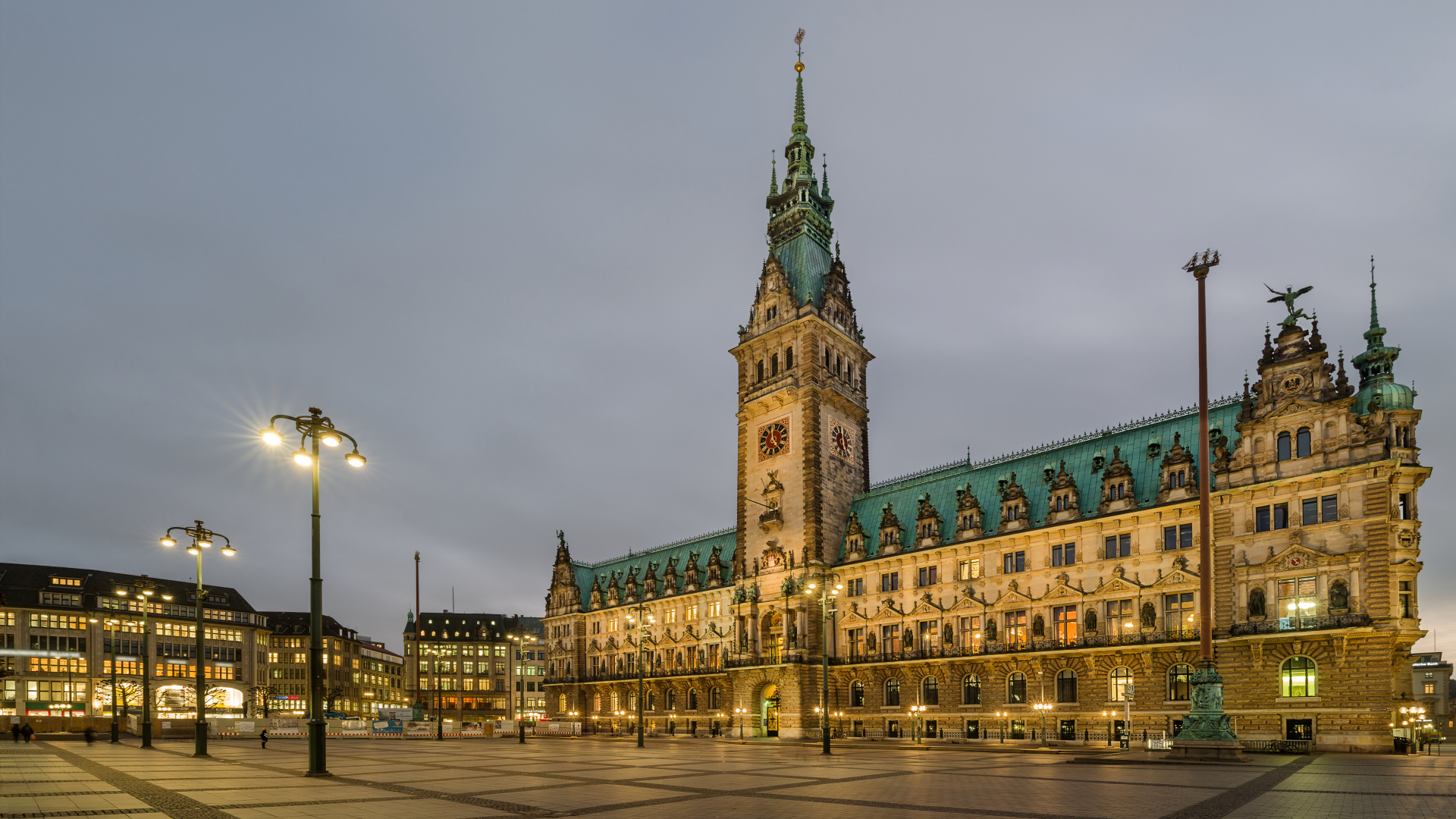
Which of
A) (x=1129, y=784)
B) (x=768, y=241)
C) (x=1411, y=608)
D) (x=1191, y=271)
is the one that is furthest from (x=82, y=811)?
(x=768, y=241)

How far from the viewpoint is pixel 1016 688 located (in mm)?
69438

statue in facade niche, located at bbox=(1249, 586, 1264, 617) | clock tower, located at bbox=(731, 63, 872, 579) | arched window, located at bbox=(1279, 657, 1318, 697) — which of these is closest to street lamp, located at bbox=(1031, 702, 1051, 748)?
arched window, located at bbox=(1279, 657, 1318, 697)

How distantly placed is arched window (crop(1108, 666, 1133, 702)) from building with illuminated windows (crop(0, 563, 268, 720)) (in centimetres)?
11635

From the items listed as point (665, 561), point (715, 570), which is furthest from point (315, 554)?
point (665, 561)

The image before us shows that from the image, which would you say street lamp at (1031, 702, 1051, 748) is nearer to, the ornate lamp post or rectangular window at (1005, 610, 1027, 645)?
rectangular window at (1005, 610, 1027, 645)

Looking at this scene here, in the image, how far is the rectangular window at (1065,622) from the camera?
66438 mm

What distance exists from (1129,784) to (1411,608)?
37010 millimetres

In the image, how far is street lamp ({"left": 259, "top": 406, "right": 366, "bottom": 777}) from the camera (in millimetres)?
26406

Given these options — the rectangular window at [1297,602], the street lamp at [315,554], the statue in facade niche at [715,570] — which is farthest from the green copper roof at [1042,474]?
the street lamp at [315,554]

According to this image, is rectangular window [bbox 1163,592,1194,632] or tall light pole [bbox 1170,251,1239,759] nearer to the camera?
tall light pole [bbox 1170,251,1239,759]

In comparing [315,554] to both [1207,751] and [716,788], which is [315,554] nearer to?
[716,788]

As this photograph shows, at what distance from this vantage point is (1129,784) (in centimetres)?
2791

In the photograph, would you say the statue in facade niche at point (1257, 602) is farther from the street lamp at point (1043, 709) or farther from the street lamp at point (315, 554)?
the street lamp at point (315, 554)

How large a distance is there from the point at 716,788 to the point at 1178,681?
45545 mm
